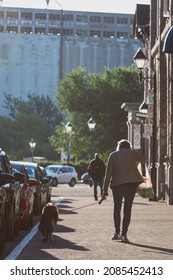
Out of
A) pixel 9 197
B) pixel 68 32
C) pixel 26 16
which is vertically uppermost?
Result: pixel 26 16

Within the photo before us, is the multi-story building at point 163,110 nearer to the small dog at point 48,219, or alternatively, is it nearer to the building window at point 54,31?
the small dog at point 48,219

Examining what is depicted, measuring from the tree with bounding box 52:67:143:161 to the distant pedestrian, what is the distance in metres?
68.9

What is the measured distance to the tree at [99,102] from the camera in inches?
3339

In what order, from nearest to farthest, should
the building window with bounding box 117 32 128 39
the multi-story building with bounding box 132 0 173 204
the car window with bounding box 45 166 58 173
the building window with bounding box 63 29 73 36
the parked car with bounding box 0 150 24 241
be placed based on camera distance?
the parked car with bounding box 0 150 24 241 < the multi-story building with bounding box 132 0 173 204 < the car window with bounding box 45 166 58 173 < the building window with bounding box 117 32 128 39 < the building window with bounding box 63 29 73 36

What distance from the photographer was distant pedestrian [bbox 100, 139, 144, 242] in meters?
15.0

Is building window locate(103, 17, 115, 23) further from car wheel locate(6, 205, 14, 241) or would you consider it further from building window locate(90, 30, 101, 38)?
car wheel locate(6, 205, 14, 241)

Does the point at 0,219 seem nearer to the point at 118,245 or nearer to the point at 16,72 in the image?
the point at 118,245

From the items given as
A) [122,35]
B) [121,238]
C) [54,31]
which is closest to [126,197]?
[121,238]

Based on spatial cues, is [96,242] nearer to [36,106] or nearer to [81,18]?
[36,106]

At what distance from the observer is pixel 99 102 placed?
86875 millimetres

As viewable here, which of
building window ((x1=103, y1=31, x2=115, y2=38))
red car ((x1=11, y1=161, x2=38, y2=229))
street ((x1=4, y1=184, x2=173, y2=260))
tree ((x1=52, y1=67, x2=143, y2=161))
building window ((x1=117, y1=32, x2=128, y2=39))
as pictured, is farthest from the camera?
building window ((x1=117, y1=32, x2=128, y2=39))

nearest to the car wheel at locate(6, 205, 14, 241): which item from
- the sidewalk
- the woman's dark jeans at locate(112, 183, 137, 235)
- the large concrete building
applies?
the sidewalk

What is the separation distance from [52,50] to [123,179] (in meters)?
130
